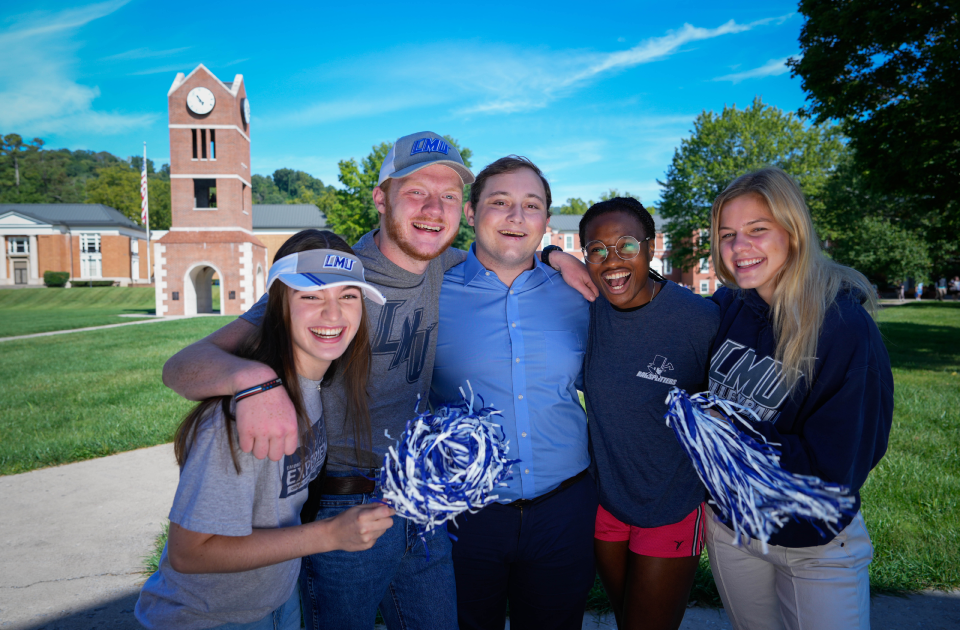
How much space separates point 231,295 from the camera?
33.9m

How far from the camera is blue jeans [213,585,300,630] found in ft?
6.42

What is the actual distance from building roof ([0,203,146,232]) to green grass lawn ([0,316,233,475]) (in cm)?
5537

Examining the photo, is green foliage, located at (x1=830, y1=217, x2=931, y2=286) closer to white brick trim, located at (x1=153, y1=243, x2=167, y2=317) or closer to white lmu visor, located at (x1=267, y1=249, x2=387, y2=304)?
white lmu visor, located at (x1=267, y1=249, x2=387, y2=304)

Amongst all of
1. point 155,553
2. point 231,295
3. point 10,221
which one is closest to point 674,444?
point 155,553

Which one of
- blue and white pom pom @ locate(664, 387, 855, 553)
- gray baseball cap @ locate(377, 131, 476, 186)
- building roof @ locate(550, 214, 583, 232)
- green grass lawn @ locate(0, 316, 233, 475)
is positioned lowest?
green grass lawn @ locate(0, 316, 233, 475)

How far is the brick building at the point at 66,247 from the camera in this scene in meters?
59.9

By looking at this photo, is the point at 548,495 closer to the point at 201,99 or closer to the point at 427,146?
the point at 427,146

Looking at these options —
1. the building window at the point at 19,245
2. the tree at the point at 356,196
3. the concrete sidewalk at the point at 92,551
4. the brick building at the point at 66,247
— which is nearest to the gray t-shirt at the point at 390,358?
the concrete sidewalk at the point at 92,551

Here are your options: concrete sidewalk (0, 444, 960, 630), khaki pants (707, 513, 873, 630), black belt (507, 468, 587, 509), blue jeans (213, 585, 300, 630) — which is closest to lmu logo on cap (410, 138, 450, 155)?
black belt (507, 468, 587, 509)

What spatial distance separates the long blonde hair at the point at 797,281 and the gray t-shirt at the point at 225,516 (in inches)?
78.0

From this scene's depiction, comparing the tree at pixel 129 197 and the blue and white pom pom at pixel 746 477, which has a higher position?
the tree at pixel 129 197

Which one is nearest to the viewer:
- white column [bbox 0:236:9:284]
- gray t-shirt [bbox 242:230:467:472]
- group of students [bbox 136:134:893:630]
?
group of students [bbox 136:134:893:630]

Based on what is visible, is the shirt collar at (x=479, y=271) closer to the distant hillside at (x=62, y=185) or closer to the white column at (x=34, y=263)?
the distant hillside at (x=62, y=185)

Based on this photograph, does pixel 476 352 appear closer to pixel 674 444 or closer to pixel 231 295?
pixel 674 444
